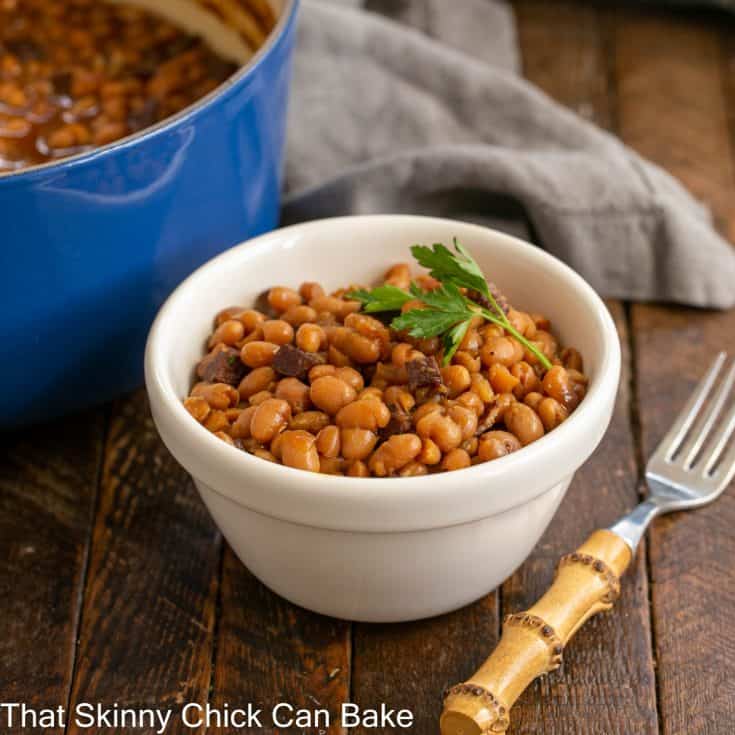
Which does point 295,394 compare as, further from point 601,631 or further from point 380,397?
point 601,631

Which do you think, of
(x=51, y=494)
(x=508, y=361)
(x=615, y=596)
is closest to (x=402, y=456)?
(x=508, y=361)

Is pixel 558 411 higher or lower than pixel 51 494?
higher

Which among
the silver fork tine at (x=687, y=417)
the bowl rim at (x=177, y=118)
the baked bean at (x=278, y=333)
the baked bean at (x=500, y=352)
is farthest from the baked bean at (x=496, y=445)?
the bowl rim at (x=177, y=118)

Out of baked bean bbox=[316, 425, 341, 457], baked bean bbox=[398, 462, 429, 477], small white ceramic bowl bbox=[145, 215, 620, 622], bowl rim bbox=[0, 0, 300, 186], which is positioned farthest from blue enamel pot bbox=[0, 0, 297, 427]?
baked bean bbox=[398, 462, 429, 477]

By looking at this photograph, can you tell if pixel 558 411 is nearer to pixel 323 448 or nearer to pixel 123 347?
pixel 323 448

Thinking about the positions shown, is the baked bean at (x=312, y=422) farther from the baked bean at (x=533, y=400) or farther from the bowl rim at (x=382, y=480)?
the baked bean at (x=533, y=400)

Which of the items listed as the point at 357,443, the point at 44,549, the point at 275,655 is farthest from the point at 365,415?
the point at 44,549
